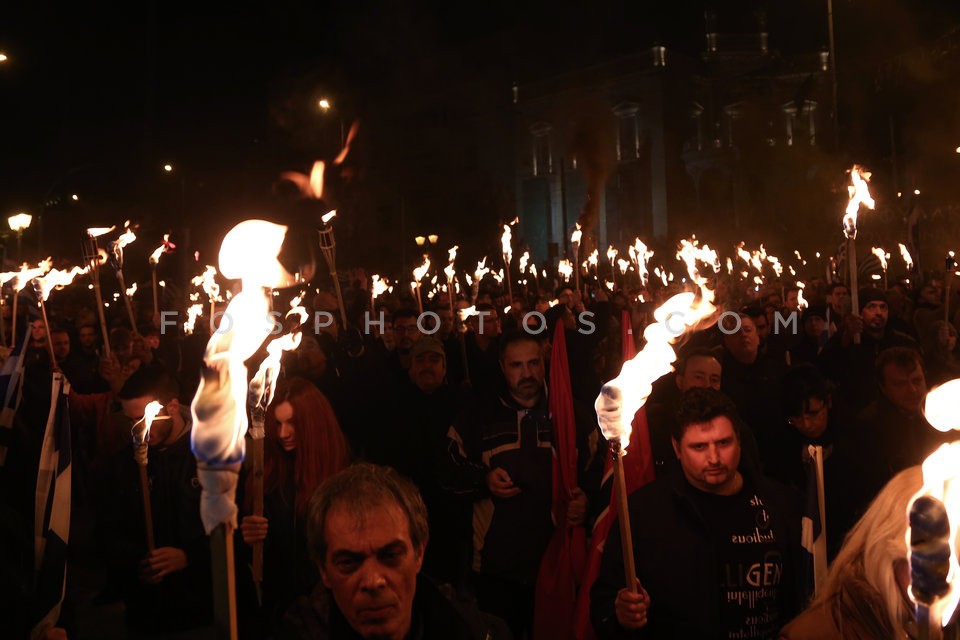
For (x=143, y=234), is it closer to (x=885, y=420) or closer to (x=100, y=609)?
(x=100, y=609)

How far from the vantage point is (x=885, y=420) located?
5.01 metres

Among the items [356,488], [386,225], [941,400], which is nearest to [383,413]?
[356,488]

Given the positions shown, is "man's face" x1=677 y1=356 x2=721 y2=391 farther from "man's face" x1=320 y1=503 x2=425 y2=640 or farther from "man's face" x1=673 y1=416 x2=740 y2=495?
"man's face" x1=320 y1=503 x2=425 y2=640

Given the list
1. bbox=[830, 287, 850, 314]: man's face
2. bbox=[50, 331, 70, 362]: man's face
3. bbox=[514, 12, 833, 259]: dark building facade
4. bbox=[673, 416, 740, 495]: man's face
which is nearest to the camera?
bbox=[673, 416, 740, 495]: man's face

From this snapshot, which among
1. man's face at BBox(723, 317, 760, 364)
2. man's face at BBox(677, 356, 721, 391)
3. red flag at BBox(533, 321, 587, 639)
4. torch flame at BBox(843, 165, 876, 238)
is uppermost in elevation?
torch flame at BBox(843, 165, 876, 238)

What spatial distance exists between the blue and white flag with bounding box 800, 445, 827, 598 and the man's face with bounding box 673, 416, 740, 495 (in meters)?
0.29

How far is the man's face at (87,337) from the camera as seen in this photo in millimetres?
9259

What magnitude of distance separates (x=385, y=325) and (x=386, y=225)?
151 ft

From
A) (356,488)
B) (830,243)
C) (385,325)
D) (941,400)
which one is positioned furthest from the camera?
(830,243)

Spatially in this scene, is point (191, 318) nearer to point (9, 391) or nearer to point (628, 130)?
point (9, 391)

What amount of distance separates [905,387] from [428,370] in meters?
3.10

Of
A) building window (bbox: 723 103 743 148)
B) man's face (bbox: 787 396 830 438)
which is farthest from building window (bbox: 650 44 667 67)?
man's face (bbox: 787 396 830 438)

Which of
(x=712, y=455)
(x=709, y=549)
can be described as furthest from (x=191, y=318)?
(x=709, y=549)

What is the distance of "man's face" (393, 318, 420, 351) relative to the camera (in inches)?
310
